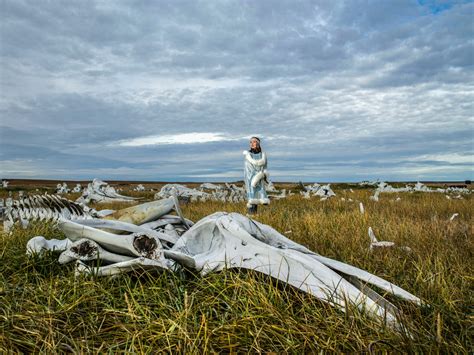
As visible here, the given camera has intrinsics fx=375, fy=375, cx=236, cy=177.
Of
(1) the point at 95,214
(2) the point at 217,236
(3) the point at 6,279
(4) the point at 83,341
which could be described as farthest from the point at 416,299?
(1) the point at 95,214

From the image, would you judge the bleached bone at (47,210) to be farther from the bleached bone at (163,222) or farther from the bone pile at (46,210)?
the bleached bone at (163,222)

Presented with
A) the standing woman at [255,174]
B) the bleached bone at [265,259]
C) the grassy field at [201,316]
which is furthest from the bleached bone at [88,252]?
the standing woman at [255,174]

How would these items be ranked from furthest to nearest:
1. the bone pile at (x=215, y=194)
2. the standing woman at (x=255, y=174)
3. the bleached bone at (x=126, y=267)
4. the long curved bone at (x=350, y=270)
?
1. the bone pile at (x=215, y=194)
2. the standing woman at (x=255, y=174)
3. the bleached bone at (x=126, y=267)
4. the long curved bone at (x=350, y=270)

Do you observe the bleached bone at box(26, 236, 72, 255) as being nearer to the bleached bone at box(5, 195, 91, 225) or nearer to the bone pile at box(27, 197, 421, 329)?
the bone pile at box(27, 197, 421, 329)

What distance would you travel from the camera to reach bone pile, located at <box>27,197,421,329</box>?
8.25 ft

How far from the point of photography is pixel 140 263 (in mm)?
2719

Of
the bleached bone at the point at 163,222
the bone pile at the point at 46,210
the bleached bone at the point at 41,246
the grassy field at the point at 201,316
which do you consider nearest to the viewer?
the grassy field at the point at 201,316

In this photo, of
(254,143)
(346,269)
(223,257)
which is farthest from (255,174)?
(346,269)

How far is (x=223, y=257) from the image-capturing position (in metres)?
2.94

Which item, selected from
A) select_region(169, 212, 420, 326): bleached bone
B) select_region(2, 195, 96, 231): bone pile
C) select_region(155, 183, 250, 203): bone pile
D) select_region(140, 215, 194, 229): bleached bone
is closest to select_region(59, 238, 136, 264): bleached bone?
select_region(169, 212, 420, 326): bleached bone

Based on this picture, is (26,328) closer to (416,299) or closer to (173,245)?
(173,245)

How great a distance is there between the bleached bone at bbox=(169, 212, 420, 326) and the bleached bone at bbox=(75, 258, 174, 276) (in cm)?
10

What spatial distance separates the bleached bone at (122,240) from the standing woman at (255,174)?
22.6ft

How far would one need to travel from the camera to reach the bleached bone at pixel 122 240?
2.84 metres
